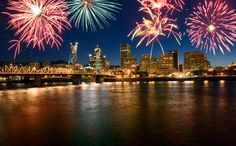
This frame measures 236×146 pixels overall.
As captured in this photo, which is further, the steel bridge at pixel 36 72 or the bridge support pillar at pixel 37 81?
the bridge support pillar at pixel 37 81

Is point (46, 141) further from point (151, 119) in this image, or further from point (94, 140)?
point (151, 119)

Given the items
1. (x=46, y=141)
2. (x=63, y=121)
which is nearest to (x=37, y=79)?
(x=63, y=121)

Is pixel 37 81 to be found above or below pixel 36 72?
below

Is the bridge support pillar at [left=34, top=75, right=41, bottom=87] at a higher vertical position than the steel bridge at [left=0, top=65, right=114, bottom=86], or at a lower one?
lower

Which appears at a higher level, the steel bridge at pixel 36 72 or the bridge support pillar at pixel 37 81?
the steel bridge at pixel 36 72

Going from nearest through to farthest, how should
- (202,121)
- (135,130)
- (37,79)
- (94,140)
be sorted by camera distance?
(94,140), (135,130), (202,121), (37,79)

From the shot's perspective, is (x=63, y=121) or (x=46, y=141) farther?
(x=63, y=121)

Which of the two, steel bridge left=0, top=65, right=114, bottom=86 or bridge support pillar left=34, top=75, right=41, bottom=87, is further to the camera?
bridge support pillar left=34, top=75, right=41, bottom=87

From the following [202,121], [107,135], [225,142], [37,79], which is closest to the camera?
[225,142]

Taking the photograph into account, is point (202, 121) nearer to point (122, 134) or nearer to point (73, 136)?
point (122, 134)

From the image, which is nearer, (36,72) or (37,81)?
(36,72)
